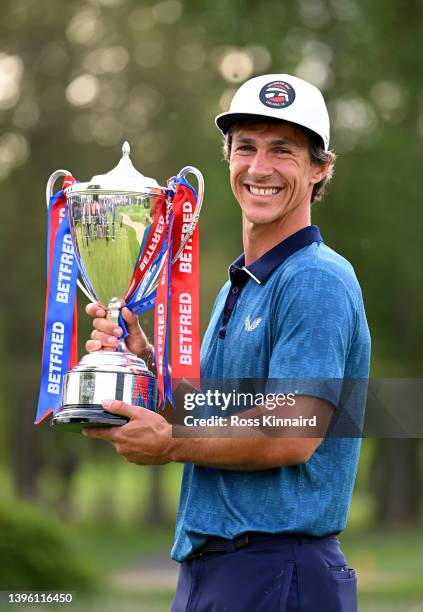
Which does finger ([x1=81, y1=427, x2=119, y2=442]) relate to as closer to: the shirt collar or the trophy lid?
the shirt collar

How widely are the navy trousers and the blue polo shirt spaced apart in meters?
0.05

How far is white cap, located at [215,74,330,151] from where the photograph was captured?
9.87 ft

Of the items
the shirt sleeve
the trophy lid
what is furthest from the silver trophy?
the shirt sleeve

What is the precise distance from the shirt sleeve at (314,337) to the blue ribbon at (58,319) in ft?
2.84

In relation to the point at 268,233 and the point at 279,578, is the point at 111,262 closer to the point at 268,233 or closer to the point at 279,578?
the point at 268,233

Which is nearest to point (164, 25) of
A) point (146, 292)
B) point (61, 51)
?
point (61, 51)

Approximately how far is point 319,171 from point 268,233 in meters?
0.23

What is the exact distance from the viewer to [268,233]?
10.3ft

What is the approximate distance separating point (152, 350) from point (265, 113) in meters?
0.86

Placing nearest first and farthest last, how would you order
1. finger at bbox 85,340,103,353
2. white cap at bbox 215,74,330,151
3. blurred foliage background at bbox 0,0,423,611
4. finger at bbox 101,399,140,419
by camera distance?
finger at bbox 101,399,140,419 < white cap at bbox 215,74,330,151 < finger at bbox 85,340,103,353 < blurred foliage background at bbox 0,0,423,611

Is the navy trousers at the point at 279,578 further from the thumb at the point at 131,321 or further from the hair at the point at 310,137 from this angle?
the hair at the point at 310,137

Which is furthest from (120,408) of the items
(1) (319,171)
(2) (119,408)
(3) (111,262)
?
(1) (319,171)

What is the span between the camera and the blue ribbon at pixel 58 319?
3.45m

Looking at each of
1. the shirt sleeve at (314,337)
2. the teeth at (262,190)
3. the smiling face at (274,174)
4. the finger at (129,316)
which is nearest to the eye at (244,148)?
the smiling face at (274,174)
